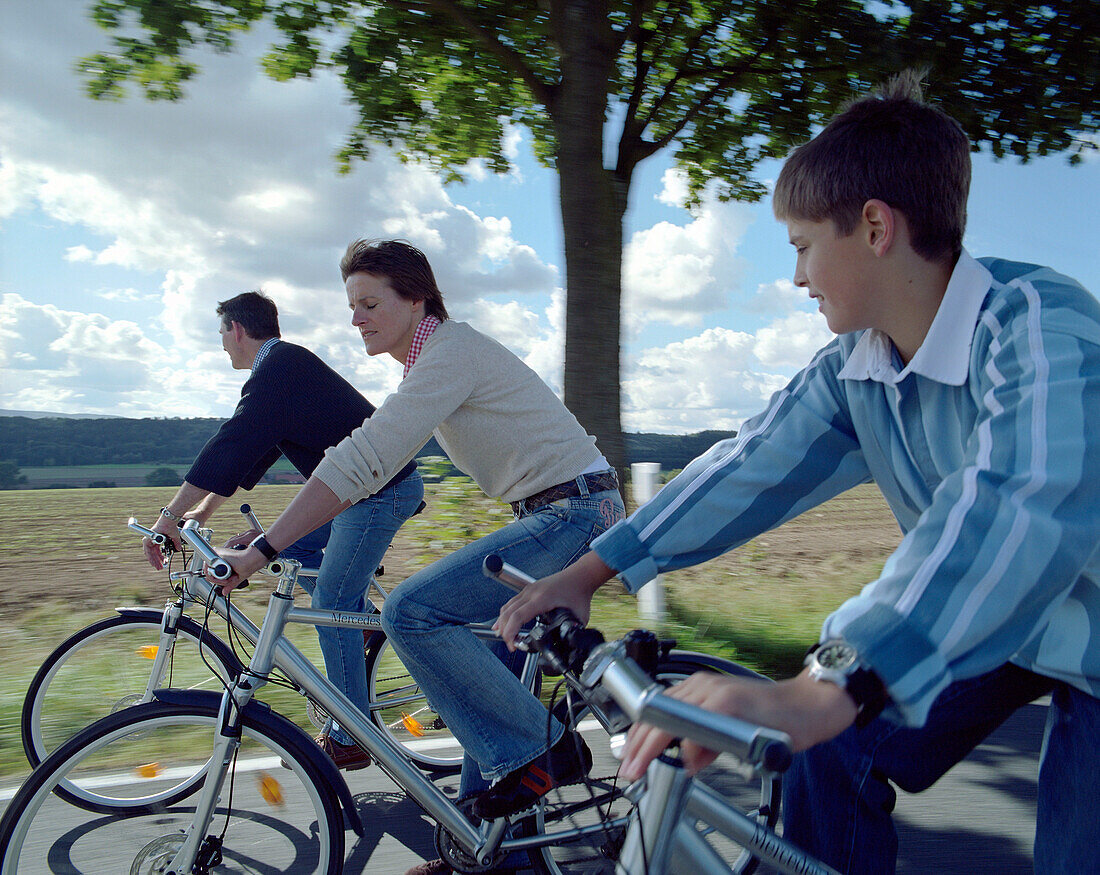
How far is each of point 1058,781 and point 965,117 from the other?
679cm

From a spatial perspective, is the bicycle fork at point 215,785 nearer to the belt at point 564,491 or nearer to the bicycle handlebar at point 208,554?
the bicycle handlebar at point 208,554

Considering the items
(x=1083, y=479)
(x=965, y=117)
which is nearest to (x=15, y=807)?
(x=1083, y=479)

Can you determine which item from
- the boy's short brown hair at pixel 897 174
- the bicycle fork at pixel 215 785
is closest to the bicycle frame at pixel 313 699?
the bicycle fork at pixel 215 785

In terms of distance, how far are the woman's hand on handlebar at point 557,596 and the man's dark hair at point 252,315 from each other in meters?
2.61

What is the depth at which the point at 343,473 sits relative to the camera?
100 inches

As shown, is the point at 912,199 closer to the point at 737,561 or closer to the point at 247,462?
the point at 247,462

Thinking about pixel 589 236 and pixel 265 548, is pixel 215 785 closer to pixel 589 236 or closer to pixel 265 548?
pixel 265 548

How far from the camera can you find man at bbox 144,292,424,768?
11.1ft

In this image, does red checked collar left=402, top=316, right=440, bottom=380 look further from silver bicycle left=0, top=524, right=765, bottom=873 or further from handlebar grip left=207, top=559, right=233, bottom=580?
handlebar grip left=207, top=559, right=233, bottom=580

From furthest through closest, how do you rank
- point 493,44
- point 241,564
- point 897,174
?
point 493,44, point 241,564, point 897,174

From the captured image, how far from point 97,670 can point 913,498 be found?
11.4ft

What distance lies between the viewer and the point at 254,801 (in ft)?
8.42

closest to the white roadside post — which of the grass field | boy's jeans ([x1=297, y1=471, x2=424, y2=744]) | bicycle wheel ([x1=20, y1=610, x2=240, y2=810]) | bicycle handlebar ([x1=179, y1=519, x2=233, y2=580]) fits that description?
the grass field

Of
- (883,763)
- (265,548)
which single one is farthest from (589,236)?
(883,763)
